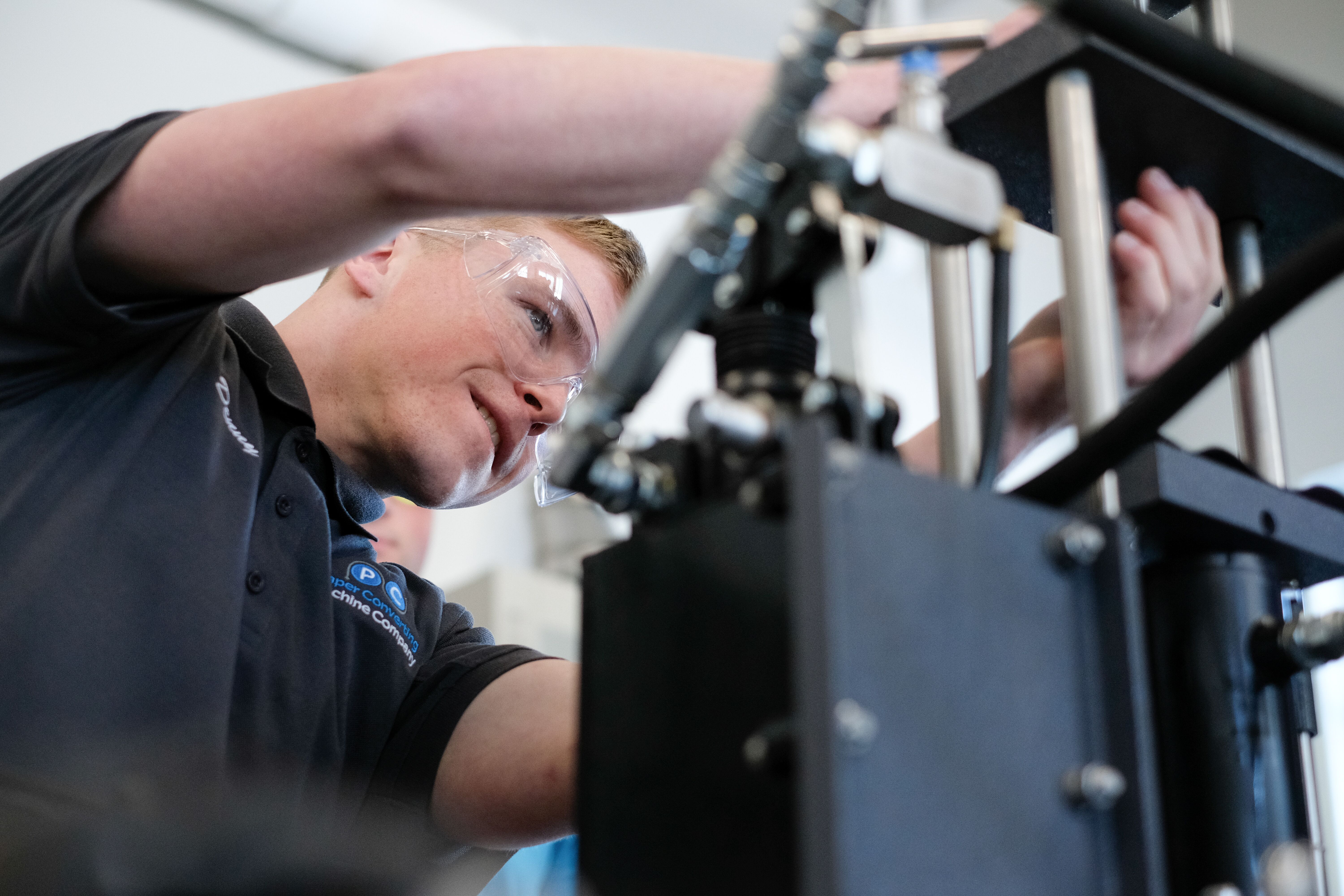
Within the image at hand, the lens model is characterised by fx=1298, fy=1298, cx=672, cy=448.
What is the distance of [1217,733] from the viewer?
1.90 ft

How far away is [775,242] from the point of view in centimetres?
54

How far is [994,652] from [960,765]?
0.15 ft

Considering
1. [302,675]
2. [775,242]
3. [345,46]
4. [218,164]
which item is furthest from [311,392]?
[345,46]

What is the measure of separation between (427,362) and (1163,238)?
84 centimetres

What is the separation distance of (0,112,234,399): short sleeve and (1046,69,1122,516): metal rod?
63 centimetres

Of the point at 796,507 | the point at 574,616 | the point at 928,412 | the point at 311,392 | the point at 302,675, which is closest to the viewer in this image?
the point at 796,507

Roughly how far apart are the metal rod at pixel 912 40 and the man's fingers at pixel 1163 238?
0.22 metres

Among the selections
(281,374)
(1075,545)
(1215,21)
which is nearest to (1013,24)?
(1215,21)

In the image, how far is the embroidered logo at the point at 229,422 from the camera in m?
1.13

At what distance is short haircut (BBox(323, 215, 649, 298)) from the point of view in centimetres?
150

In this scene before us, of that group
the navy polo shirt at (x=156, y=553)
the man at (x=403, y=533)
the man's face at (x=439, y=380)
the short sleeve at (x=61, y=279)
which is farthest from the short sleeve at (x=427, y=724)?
the man at (x=403, y=533)

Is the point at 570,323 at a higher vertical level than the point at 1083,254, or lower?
higher

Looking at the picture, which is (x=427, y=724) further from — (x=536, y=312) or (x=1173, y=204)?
(x=1173, y=204)

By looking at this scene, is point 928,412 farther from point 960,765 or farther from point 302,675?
point 960,765
